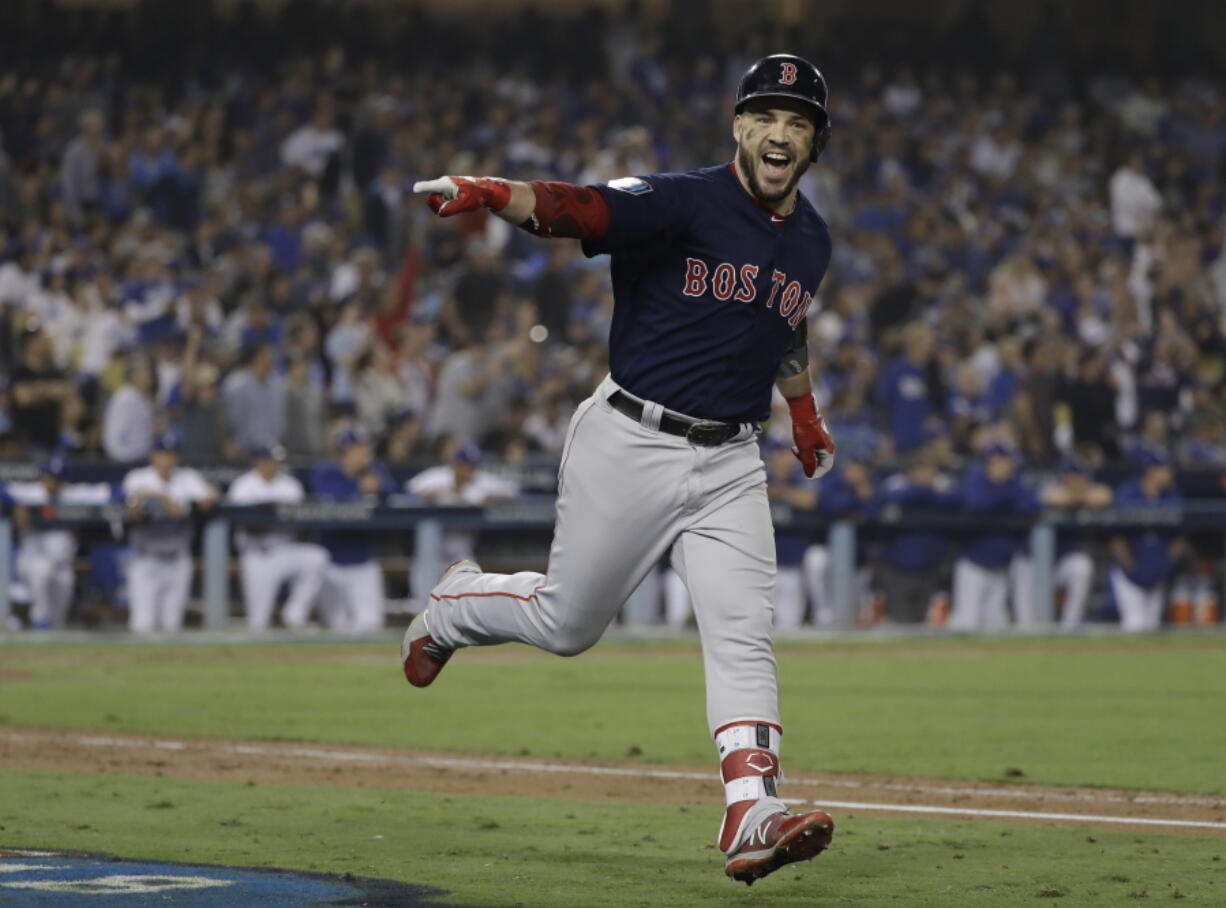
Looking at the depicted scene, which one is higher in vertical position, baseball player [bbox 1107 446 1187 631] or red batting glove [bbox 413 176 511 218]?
red batting glove [bbox 413 176 511 218]

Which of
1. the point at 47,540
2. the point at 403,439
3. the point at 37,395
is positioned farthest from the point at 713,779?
the point at 37,395

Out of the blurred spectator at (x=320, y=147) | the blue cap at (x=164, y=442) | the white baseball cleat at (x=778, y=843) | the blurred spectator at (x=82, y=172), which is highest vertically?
the blurred spectator at (x=320, y=147)

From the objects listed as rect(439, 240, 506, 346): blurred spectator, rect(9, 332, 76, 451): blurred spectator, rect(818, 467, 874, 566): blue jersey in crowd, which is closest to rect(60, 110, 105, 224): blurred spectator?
rect(9, 332, 76, 451): blurred spectator

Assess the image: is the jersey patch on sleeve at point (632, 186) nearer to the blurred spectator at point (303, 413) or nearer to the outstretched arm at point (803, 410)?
the outstretched arm at point (803, 410)

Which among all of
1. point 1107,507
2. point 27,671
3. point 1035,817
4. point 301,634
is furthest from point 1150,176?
point 1035,817

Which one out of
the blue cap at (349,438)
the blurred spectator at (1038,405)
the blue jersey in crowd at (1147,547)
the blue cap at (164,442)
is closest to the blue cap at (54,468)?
the blue cap at (164,442)

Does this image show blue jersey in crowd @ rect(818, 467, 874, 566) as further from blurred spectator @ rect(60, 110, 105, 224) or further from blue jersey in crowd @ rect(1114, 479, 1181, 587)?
blurred spectator @ rect(60, 110, 105, 224)

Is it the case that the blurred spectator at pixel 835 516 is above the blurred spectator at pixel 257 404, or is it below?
below
